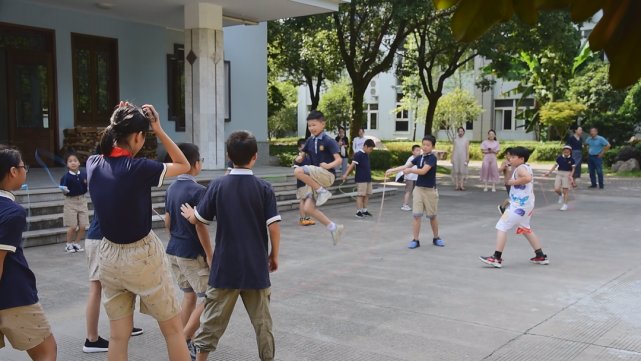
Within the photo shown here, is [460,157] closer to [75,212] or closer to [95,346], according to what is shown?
[75,212]

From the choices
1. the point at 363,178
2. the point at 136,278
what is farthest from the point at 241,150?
the point at 363,178

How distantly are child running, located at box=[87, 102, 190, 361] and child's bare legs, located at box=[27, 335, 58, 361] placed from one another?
0.35 metres

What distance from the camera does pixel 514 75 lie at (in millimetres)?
37500

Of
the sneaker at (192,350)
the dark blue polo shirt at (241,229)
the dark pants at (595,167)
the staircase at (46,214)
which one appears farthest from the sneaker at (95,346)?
the dark pants at (595,167)

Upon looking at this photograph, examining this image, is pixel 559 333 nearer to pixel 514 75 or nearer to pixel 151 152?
pixel 151 152

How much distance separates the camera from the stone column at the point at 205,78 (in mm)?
14117

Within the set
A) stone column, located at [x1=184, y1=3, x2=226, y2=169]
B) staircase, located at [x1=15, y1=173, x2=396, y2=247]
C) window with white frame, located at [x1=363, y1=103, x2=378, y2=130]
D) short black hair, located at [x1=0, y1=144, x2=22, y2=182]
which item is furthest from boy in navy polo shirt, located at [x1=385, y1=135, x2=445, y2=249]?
window with white frame, located at [x1=363, y1=103, x2=378, y2=130]

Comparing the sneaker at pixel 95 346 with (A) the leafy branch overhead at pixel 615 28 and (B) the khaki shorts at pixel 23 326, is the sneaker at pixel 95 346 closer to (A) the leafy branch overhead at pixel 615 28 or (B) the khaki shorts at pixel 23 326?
(B) the khaki shorts at pixel 23 326

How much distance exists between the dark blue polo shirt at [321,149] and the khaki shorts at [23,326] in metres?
5.54

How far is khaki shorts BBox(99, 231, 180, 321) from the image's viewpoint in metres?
3.72

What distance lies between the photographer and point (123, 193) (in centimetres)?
363

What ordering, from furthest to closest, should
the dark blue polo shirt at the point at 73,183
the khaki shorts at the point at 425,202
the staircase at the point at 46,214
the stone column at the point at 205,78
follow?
the stone column at the point at 205,78 < the staircase at the point at 46,214 < the khaki shorts at the point at 425,202 < the dark blue polo shirt at the point at 73,183

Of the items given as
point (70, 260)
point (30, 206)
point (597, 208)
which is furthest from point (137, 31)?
point (597, 208)

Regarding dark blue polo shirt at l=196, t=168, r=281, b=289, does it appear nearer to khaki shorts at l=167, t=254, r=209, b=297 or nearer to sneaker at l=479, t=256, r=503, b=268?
khaki shorts at l=167, t=254, r=209, b=297
